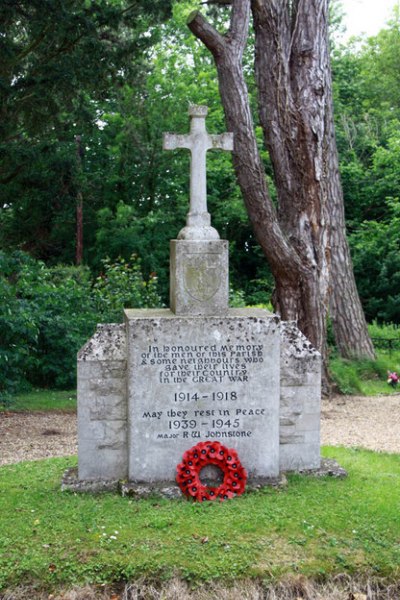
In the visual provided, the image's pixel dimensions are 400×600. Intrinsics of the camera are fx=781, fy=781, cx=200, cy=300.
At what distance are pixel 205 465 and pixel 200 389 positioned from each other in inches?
27.1

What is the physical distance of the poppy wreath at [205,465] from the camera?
22.5ft

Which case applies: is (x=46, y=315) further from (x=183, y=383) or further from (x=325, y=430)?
(x=183, y=383)

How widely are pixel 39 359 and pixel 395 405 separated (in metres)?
6.09

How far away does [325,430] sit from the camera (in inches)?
433

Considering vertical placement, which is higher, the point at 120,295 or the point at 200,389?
the point at 120,295

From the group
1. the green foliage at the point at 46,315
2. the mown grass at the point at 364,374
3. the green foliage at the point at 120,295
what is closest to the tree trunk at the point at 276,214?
the mown grass at the point at 364,374

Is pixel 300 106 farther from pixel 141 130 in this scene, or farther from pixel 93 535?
pixel 141 130

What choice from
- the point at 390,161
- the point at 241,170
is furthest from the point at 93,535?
the point at 390,161

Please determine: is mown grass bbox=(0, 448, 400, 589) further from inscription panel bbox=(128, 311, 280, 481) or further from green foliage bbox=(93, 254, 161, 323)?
green foliage bbox=(93, 254, 161, 323)

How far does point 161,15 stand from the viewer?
1293 cm

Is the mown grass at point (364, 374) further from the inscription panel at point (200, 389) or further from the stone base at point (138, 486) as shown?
the inscription panel at point (200, 389)

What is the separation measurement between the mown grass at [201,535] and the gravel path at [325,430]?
249 cm

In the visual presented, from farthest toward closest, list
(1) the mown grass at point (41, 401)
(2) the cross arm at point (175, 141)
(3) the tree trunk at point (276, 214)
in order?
1. (3) the tree trunk at point (276, 214)
2. (1) the mown grass at point (41, 401)
3. (2) the cross arm at point (175, 141)

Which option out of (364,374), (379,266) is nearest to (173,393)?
(364,374)
